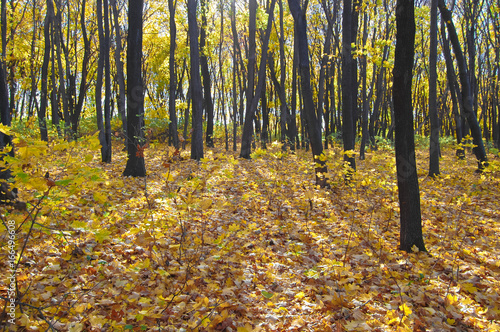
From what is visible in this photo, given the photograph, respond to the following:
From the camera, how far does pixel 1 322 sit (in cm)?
217

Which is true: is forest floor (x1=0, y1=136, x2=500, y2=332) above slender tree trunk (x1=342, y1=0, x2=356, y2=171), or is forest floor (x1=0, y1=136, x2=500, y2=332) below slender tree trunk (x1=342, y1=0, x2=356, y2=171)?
below

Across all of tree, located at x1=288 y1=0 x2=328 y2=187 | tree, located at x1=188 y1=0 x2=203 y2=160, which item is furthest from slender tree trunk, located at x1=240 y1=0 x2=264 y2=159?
tree, located at x1=288 y1=0 x2=328 y2=187

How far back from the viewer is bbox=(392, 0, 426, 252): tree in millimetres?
3762

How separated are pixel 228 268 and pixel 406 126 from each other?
3028mm

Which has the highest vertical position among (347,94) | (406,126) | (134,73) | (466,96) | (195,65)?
(195,65)

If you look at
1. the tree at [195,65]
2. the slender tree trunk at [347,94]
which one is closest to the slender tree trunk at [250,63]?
the tree at [195,65]

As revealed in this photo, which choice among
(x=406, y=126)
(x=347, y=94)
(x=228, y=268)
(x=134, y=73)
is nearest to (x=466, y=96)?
(x=347, y=94)

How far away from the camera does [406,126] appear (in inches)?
156

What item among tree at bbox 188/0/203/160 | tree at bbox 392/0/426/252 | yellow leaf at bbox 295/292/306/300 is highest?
tree at bbox 188/0/203/160

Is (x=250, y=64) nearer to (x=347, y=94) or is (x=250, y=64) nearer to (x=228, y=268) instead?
(x=347, y=94)

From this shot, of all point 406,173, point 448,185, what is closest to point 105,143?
point 406,173

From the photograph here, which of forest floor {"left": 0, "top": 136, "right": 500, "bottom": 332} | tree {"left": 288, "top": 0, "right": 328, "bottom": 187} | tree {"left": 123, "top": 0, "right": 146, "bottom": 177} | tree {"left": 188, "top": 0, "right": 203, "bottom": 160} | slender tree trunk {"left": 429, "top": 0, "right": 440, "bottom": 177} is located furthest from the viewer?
tree {"left": 188, "top": 0, "right": 203, "bottom": 160}

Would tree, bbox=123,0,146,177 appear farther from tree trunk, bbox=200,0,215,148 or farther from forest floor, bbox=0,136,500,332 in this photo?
tree trunk, bbox=200,0,215,148

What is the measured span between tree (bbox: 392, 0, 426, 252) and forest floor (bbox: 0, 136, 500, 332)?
0.41 metres
